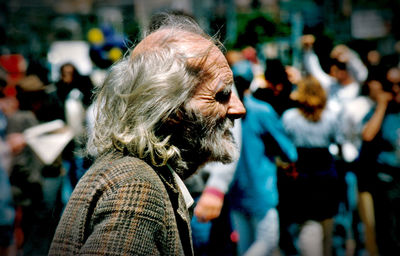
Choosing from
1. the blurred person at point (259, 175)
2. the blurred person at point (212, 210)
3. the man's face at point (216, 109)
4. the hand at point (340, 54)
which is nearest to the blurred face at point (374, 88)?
the hand at point (340, 54)

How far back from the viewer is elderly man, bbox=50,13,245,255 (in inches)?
48.4

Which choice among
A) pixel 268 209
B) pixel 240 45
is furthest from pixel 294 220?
pixel 240 45

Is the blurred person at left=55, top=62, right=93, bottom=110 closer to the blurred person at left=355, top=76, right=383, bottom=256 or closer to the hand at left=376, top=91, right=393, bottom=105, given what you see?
the blurred person at left=355, top=76, right=383, bottom=256

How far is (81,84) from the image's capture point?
488 cm

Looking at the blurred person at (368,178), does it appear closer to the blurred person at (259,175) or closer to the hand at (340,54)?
the hand at (340,54)

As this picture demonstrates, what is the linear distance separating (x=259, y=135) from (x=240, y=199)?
1.95ft

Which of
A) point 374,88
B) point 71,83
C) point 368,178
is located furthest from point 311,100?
point 71,83

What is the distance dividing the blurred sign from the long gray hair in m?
9.58

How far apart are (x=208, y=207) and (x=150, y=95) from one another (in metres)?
1.92

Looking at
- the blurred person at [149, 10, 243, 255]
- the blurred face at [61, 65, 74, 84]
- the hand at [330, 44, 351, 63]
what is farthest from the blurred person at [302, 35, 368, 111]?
the blurred face at [61, 65, 74, 84]

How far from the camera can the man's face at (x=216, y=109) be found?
1.64 metres

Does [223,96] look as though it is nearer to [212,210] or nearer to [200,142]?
[200,142]

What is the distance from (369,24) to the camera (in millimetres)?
10453

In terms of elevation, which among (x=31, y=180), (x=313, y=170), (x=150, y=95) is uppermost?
(x=150, y=95)
